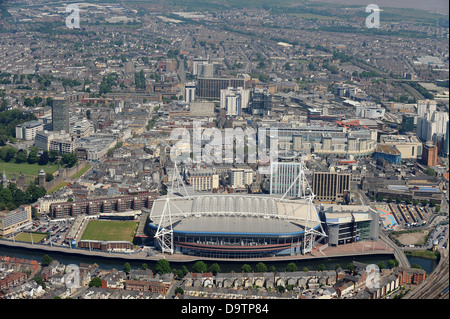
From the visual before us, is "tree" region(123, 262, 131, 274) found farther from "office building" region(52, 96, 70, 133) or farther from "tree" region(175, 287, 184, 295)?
"office building" region(52, 96, 70, 133)

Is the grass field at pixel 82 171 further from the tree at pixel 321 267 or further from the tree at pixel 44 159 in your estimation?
the tree at pixel 321 267

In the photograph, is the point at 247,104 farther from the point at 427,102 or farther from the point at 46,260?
the point at 46,260

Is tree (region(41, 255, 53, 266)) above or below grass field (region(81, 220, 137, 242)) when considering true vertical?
above

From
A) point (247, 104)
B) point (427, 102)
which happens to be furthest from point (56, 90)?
point (427, 102)

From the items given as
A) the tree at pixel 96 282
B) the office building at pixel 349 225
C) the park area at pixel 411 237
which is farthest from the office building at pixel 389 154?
the tree at pixel 96 282

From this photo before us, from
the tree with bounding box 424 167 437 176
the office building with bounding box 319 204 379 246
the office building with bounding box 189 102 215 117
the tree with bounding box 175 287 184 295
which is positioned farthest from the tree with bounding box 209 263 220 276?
the office building with bounding box 189 102 215 117

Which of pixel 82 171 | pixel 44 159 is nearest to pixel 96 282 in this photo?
pixel 82 171
